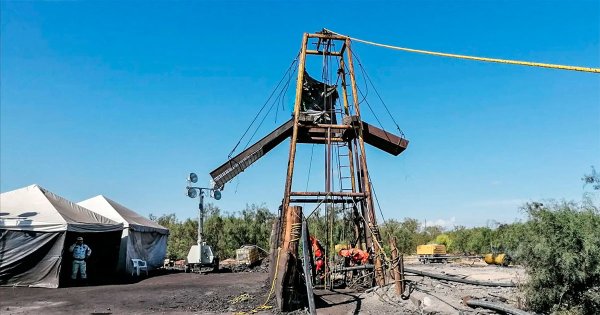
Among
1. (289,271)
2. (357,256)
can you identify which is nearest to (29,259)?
(289,271)

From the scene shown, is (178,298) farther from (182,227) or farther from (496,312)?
(182,227)

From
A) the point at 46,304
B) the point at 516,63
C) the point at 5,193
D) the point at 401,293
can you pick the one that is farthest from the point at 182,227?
the point at 516,63

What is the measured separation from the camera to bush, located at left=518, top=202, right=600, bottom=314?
29.9 feet

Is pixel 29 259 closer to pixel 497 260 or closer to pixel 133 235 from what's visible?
pixel 133 235

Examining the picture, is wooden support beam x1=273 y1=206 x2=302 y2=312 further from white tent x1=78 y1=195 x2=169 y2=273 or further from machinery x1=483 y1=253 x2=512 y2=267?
machinery x1=483 y1=253 x2=512 y2=267

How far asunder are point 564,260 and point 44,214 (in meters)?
16.3

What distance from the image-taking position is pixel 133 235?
827 inches

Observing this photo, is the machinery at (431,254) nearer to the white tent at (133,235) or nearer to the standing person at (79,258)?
the white tent at (133,235)

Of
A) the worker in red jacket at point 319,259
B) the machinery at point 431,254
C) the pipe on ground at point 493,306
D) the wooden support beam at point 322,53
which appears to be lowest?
the pipe on ground at point 493,306

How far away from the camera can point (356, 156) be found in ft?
45.6

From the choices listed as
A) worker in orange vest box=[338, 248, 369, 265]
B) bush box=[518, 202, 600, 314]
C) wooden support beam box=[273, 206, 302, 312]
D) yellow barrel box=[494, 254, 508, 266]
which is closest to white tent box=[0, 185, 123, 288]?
wooden support beam box=[273, 206, 302, 312]

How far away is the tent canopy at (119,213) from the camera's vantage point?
827 inches

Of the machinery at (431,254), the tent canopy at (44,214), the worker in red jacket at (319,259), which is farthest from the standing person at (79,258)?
the machinery at (431,254)

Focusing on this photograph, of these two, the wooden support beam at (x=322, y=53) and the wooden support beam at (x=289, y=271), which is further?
the wooden support beam at (x=322, y=53)
